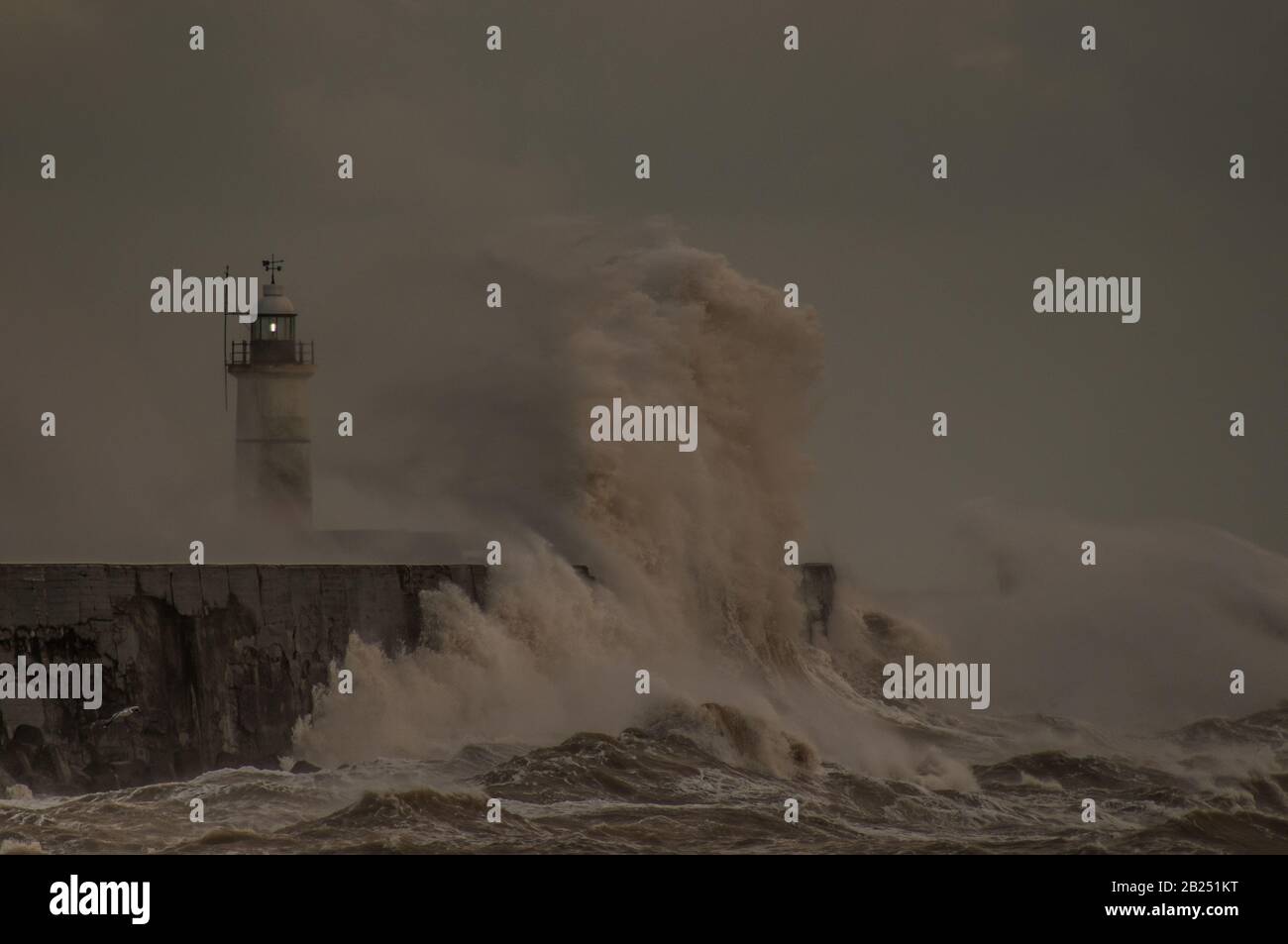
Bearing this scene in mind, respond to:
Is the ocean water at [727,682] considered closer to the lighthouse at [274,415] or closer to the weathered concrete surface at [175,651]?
the weathered concrete surface at [175,651]

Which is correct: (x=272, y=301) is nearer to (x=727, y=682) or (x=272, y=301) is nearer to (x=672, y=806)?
(x=727, y=682)

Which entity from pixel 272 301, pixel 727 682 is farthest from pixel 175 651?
pixel 272 301

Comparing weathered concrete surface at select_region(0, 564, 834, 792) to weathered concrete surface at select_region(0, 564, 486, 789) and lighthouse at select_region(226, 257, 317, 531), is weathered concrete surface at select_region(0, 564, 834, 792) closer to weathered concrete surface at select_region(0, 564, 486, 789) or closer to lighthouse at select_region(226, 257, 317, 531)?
weathered concrete surface at select_region(0, 564, 486, 789)

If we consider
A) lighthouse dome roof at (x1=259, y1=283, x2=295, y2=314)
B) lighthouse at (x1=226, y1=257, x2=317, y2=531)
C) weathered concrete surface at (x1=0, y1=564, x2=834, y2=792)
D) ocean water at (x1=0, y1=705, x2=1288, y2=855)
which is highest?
lighthouse dome roof at (x1=259, y1=283, x2=295, y2=314)

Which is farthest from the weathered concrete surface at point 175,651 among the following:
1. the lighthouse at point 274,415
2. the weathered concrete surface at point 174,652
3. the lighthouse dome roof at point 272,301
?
the lighthouse dome roof at point 272,301

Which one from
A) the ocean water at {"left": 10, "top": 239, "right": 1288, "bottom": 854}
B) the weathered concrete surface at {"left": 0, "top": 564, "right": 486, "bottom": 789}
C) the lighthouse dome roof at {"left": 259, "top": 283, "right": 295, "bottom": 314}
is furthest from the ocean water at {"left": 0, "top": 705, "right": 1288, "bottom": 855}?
the lighthouse dome roof at {"left": 259, "top": 283, "right": 295, "bottom": 314}
